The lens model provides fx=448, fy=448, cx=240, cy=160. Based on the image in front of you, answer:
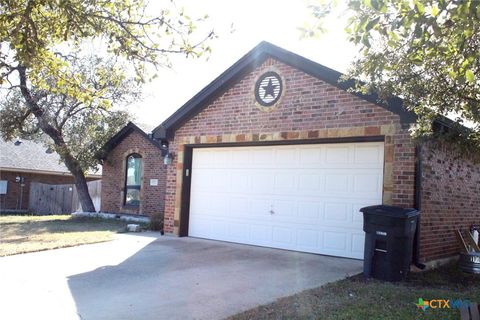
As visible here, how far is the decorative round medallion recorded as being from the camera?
1052cm

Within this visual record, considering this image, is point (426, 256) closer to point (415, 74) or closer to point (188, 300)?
point (415, 74)

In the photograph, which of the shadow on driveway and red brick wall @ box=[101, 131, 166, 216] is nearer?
the shadow on driveway

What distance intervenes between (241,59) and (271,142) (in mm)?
2218

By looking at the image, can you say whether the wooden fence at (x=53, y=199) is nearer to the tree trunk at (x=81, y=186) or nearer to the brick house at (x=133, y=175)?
the tree trunk at (x=81, y=186)

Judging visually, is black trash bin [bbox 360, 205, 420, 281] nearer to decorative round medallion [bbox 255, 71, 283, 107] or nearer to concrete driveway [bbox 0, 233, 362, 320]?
concrete driveway [bbox 0, 233, 362, 320]

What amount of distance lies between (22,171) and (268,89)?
21067 millimetres

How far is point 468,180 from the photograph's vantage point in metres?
10.6

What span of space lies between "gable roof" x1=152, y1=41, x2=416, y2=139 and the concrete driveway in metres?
3.24

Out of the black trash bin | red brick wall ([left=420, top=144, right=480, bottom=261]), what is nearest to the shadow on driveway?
the black trash bin

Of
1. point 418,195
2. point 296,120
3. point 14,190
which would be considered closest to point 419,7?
point 418,195

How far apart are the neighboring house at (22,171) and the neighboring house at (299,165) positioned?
55.6 ft

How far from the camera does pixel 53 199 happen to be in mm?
25359

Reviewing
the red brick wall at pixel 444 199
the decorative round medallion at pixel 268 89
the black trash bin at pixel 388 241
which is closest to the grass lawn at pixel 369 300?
the black trash bin at pixel 388 241

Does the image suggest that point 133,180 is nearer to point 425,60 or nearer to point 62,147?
point 62,147
